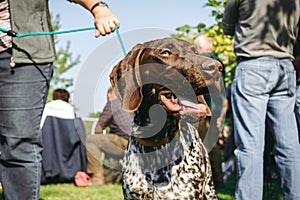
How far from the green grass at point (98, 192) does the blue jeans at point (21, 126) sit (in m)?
2.50

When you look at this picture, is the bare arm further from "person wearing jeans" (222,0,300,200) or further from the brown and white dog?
"person wearing jeans" (222,0,300,200)

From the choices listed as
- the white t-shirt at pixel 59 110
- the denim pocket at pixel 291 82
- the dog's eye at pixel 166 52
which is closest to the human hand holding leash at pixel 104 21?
the dog's eye at pixel 166 52

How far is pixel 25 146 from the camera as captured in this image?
8.64 ft

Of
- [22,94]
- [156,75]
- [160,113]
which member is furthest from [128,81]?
[22,94]

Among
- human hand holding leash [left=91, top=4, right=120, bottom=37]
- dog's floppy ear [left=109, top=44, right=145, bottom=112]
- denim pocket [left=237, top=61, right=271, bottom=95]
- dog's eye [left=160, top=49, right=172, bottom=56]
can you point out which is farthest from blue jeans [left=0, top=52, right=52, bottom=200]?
denim pocket [left=237, top=61, right=271, bottom=95]

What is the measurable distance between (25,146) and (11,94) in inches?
12.0

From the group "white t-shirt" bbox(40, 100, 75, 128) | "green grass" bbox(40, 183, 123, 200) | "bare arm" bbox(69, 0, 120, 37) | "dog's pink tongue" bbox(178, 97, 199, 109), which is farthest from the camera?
"white t-shirt" bbox(40, 100, 75, 128)

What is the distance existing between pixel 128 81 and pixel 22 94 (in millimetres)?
603

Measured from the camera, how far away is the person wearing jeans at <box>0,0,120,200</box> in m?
2.59

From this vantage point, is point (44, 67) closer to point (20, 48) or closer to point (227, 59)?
point (20, 48)

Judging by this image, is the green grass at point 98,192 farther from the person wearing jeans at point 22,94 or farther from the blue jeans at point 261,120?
the person wearing jeans at point 22,94

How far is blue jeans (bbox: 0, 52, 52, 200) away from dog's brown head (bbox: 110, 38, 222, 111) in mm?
455

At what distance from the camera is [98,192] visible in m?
5.85

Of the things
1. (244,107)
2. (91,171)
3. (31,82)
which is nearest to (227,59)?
(91,171)
